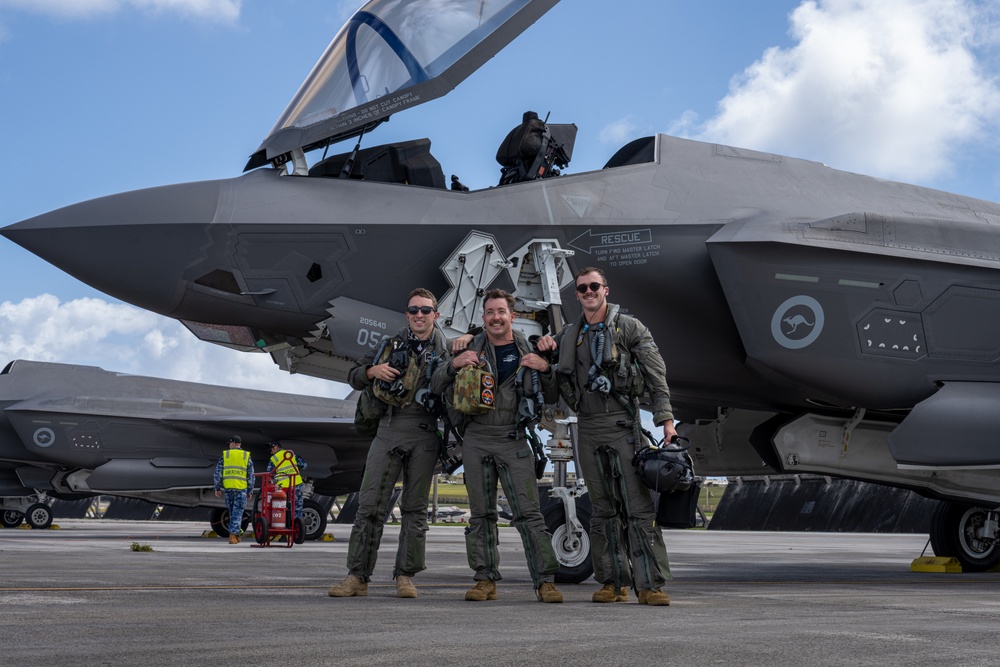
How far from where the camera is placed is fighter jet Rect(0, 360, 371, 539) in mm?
21125

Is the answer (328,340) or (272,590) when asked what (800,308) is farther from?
(272,590)

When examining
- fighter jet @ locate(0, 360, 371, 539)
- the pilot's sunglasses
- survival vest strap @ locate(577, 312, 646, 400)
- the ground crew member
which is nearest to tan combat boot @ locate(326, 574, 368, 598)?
the ground crew member

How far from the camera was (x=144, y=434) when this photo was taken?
2188 centimetres

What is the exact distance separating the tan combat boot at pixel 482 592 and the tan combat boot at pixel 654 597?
844mm

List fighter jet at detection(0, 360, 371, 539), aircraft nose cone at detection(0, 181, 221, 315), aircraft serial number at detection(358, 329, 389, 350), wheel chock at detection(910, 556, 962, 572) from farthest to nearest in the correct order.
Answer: fighter jet at detection(0, 360, 371, 539) < wheel chock at detection(910, 556, 962, 572) < aircraft serial number at detection(358, 329, 389, 350) < aircraft nose cone at detection(0, 181, 221, 315)

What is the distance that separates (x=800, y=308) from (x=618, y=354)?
2766 millimetres

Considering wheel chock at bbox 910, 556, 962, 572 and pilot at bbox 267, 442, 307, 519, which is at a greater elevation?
pilot at bbox 267, 442, 307, 519

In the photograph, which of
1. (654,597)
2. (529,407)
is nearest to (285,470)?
(529,407)

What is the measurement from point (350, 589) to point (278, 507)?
1027cm

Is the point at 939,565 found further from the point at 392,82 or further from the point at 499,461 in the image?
A: the point at 392,82

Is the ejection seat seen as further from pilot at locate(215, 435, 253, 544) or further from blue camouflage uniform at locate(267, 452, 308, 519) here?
pilot at locate(215, 435, 253, 544)

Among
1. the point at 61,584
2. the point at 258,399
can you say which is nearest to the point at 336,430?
the point at 258,399

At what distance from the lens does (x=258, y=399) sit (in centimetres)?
2475

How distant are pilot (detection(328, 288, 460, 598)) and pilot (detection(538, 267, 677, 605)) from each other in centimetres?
78
